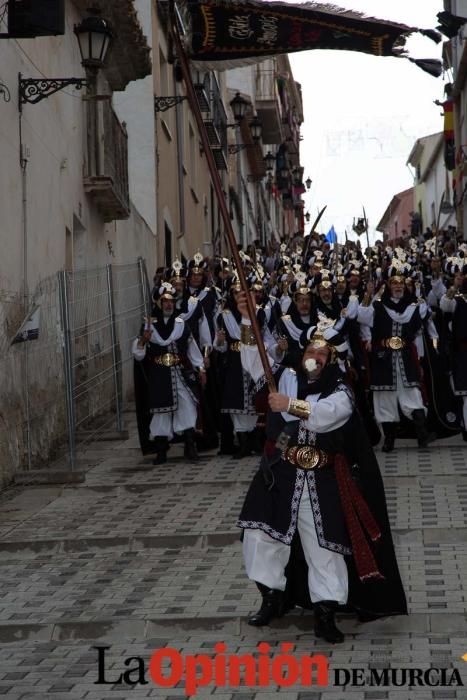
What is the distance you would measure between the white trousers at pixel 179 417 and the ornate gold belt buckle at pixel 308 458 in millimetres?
5869

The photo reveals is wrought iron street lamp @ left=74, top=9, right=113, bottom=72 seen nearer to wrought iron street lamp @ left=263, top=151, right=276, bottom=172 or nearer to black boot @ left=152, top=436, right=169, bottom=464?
black boot @ left=152, top=436, right=169, bottom=464

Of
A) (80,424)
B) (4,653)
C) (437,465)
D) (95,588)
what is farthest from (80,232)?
(4,653)

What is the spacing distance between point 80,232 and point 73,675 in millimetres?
10069

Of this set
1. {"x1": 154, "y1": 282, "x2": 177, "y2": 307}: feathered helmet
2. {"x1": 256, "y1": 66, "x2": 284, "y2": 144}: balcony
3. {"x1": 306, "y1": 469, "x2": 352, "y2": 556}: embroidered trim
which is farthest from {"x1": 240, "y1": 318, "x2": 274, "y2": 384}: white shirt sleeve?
{"x1": 256, "y1": 66, "x2": 284, "y2": 144}: balcony

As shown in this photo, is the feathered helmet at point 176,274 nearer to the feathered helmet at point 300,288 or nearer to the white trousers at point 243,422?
the feathered helmet at point 300,288

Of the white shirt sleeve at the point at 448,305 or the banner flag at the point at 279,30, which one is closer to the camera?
the banner flag at the point at 279,30

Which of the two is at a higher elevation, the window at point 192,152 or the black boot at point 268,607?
the window at point 192,152

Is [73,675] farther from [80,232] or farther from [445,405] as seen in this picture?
[80,232]

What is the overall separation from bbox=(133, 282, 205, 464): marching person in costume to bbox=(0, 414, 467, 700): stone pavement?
29.0 inches

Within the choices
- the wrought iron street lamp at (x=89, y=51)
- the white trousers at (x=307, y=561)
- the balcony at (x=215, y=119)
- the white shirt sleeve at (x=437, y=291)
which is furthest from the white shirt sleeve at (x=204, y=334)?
the balcony at (x=215, y=119)

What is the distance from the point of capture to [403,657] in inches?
253

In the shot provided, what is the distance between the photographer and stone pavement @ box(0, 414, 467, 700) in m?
6.40

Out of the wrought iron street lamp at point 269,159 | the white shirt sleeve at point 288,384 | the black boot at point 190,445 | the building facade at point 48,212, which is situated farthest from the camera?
the wrought iron street lamp at point 269,159

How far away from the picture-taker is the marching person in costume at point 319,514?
6.75 metres
